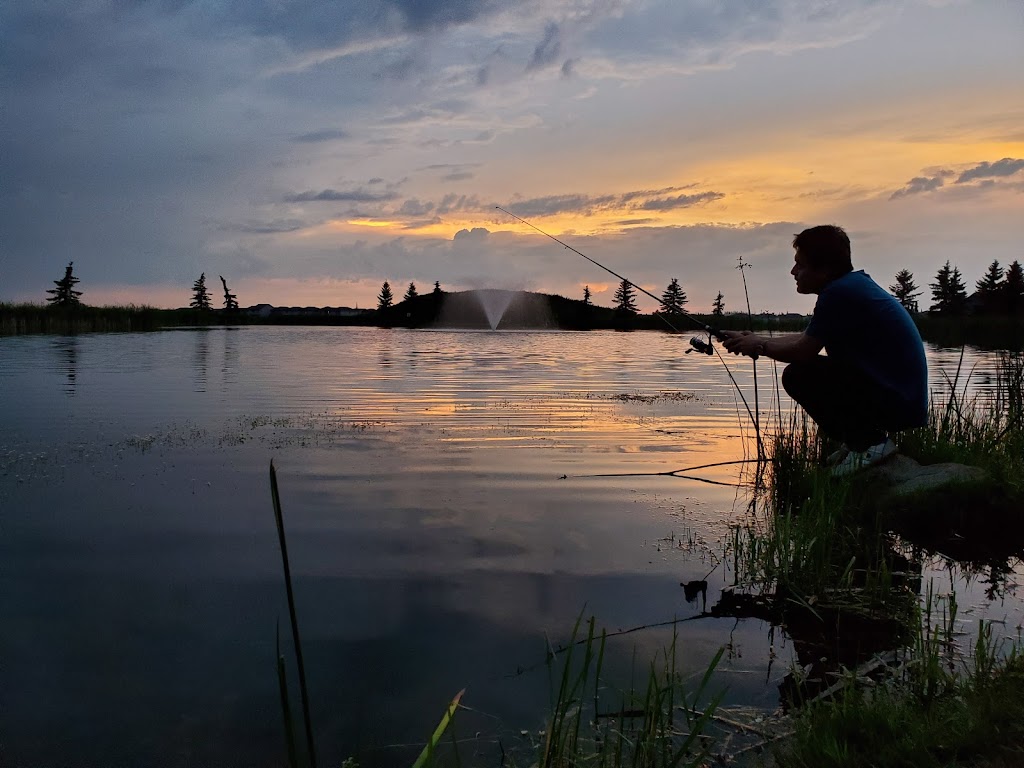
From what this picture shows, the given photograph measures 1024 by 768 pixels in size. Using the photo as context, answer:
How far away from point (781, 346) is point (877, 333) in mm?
774

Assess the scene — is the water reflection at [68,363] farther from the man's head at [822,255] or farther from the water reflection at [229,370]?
the man's head at [822,255]

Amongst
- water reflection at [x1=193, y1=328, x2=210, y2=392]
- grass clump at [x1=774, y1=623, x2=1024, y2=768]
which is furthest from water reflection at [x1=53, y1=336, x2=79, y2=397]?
grass clump at [x1=774, y1=623, x2=1024, y2=768]

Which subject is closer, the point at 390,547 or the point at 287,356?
the point at 390,547

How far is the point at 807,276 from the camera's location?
6.99 meters

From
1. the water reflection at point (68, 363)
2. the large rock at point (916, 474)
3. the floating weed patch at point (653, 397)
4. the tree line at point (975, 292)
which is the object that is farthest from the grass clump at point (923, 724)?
the tree line at point (975, 292)

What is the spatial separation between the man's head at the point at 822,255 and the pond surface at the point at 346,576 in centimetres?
222

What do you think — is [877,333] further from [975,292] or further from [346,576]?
[975,292]

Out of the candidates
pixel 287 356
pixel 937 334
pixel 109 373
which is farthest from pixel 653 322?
pixel 109 373

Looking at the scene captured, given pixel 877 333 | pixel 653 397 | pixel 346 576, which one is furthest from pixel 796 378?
pixel 653 397

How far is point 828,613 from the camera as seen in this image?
15.3ft

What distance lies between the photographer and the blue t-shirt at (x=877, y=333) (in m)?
6.55

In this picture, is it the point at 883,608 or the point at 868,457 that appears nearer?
the point at 883,608

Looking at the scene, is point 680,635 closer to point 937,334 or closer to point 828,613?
point 828,613

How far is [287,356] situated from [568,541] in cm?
2950
